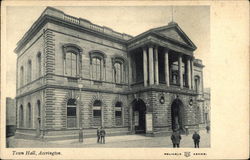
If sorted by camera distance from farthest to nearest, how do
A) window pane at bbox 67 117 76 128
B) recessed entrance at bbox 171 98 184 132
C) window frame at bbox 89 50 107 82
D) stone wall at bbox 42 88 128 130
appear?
1. recessed entrance at bbox 171 98 184 132
2. window frame at bbox 89 50 107 82
3. window pane at bbox 67 117 76 128
4. stone wall at bbox 42 88 128 130

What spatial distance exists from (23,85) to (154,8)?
13823 mm

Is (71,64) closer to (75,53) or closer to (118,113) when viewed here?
(75,53)

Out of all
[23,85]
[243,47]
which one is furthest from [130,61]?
[243,47]

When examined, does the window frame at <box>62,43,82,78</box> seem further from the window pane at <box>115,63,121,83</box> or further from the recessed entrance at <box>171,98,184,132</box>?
the recessed entrance at <box>171,98,184,132</box>

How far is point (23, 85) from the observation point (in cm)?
2298

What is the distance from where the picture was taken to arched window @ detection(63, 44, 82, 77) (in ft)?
67.6

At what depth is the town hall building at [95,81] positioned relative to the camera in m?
19.7

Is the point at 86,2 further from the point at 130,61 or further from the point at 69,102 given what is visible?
the point at 130,61

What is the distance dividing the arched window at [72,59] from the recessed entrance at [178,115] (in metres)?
9.80

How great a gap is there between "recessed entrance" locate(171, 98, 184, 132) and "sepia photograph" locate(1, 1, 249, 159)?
0.32 ft

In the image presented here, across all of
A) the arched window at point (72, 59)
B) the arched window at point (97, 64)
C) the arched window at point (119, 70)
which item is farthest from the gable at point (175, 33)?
the arched window at point (72, 59)

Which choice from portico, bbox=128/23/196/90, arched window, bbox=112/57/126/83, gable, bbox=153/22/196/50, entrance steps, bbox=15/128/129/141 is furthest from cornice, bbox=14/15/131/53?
entrance steps, bbox=15/128/129/141

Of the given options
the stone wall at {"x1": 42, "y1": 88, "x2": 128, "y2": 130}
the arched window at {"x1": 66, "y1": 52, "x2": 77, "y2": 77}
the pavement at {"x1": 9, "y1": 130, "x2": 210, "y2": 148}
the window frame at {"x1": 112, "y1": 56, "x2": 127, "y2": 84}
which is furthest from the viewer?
the window frame at {"x1": 112, "y1": 56, "x2": 127, "y2": 84}

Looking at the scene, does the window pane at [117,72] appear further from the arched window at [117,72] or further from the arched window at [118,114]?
the arched window at [118,114]
